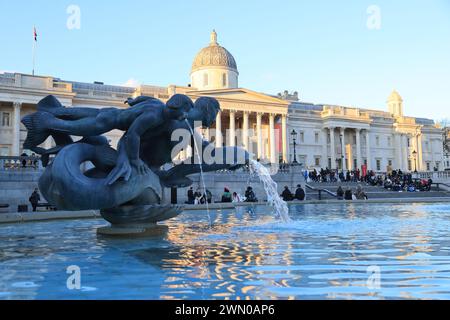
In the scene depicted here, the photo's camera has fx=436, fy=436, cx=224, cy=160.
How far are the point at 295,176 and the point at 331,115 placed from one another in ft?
124

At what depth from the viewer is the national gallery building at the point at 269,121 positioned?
49.0 meters

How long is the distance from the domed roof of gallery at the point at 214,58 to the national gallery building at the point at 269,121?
148 millimetres

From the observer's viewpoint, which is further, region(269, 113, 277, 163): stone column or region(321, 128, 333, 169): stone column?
region(321, 128, 333, 169): stone column

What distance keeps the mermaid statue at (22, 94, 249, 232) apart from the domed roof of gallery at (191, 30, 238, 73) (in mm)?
57302

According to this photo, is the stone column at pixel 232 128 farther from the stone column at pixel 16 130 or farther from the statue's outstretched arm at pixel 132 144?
the statue's outstretched arm at pixel 132 144

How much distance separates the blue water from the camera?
3.83 meters

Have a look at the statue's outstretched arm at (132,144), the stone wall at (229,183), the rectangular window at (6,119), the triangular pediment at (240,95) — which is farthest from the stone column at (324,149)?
the statue's outstretched arm at (132,144)

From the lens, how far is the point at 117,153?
27.9 ft

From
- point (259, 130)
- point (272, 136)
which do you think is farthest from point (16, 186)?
point (272, 136)

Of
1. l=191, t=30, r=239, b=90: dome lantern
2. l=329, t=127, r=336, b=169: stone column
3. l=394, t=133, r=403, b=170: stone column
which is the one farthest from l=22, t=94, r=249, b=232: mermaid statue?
l=394, t=133, r=403, b=170: stone column

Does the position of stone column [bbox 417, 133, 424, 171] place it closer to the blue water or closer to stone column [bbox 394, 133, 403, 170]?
stone column [bbox 394, 133, 403, 170]

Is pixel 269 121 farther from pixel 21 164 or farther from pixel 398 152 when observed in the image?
pixel 21 164
